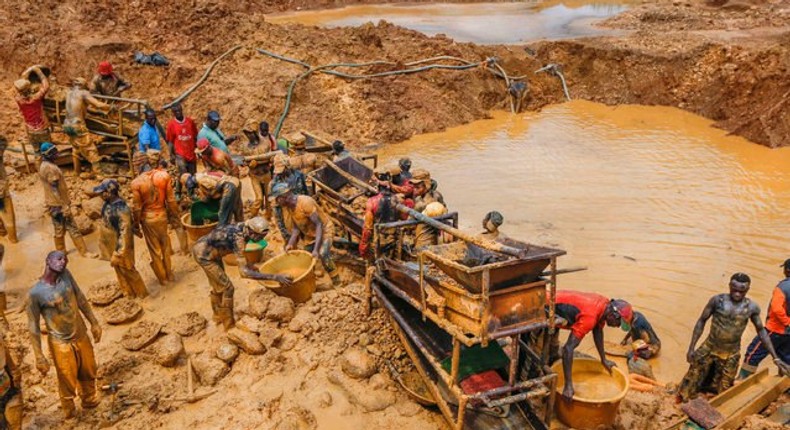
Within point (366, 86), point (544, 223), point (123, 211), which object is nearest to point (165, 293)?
point (123, 211)

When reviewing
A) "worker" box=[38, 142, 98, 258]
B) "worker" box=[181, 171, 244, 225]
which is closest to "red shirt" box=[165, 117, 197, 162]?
"worker" box=[181, 171, 244, 225]

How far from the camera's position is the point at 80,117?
1002 cm

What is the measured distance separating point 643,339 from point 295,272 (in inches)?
172

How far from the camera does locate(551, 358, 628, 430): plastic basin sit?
5391 millimetres

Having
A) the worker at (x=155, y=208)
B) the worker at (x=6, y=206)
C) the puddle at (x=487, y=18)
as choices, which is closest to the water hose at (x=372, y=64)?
the puddle at (x=487, y=18)

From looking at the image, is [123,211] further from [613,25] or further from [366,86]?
[613,25]

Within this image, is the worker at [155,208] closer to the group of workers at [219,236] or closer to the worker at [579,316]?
the group of workers at [219,236]

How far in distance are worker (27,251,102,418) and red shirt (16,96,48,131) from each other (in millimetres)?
6214

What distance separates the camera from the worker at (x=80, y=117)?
997cm

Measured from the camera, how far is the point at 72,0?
55.5 ft

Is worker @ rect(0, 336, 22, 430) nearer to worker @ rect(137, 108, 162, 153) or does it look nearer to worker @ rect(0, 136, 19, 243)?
worker @ rect(0, 136, 19, 243)

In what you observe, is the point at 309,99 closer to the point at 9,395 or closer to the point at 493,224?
the point at 493,224

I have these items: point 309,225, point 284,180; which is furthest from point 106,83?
point 309,225

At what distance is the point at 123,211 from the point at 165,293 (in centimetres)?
132
